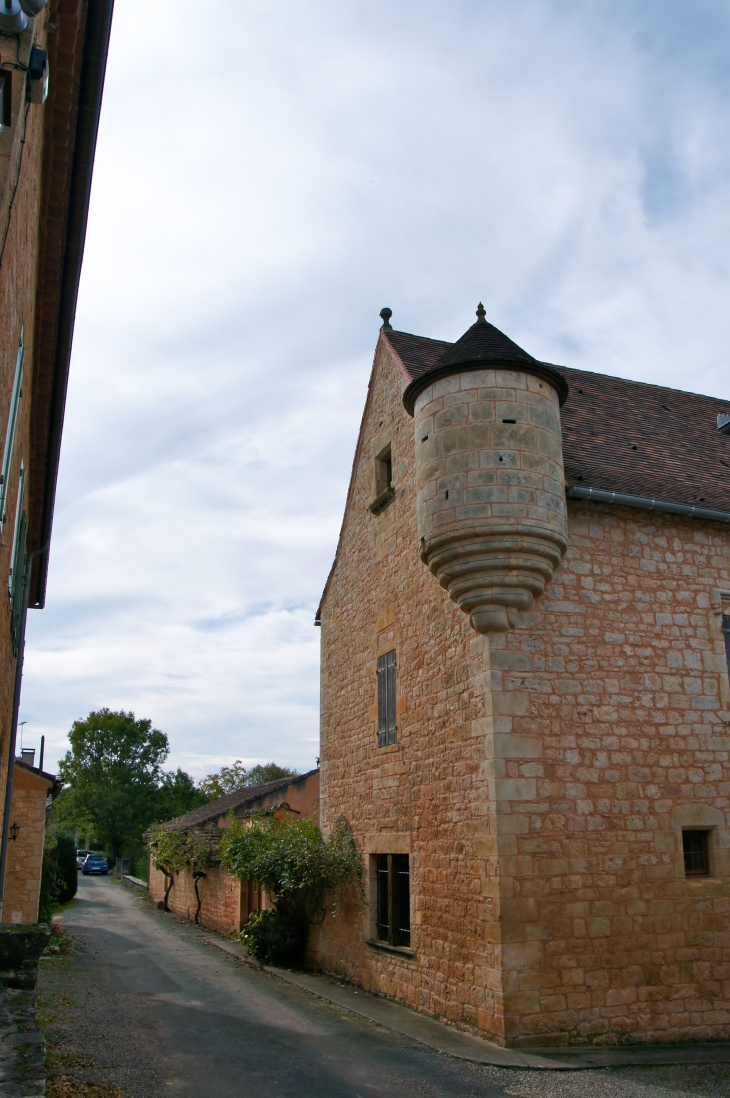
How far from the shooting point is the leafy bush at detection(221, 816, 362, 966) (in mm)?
12211

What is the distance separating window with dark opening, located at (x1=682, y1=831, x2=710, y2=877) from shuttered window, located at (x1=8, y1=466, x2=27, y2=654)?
730 cm

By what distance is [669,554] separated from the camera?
984cm

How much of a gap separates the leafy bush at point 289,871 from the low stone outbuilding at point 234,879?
2.67m

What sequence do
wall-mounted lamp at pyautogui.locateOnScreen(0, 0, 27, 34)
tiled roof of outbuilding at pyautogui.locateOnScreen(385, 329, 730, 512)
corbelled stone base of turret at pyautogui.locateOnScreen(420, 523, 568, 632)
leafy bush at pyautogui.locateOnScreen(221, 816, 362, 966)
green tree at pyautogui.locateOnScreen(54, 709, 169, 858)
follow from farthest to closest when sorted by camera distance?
green tree at pyautogui.locateOnScreen(54, 709, 169, 858), leafy bush at pyautogui.locateOnScreen(221, 816, 362, 966), tiled roof of outbuilding at pyautogui.locateOnScreen(385, 329, 730, 512), corbelled stone base of turret at pyautogui.locateOnScreen(420, 523, 568, 632), wall-mounted lamp at pyautogui.locateOnScreen(0, 0, 27, 34)

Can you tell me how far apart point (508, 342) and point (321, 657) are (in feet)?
23.2

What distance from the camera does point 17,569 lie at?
28.1ft

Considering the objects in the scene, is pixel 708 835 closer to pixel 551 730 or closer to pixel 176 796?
pixel 551 730

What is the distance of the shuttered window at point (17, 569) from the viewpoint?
25.8 feet

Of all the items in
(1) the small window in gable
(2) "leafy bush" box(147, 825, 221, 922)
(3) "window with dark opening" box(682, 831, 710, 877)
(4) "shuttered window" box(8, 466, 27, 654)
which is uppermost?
(1) the small window in gable

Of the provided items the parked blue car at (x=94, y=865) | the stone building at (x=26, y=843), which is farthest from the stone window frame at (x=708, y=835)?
the parked blue car at (x=94, y=865)

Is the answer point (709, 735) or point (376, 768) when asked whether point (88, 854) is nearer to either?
point (376, 768)

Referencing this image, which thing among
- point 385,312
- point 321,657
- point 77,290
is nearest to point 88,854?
point 321,657

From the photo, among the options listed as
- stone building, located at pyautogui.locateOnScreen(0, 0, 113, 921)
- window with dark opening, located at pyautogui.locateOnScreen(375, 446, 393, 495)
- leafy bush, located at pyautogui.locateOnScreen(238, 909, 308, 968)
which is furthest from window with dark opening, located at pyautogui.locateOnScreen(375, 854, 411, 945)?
window with dark opening, located at pyautogui.locateOnScreen(375, 446, 393, 495)

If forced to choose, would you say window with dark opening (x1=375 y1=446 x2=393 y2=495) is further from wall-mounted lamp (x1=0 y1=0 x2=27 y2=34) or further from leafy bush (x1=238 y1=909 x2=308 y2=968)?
wall-mounted lamp (x1=0 y1=0 x2=27 y2=34)
